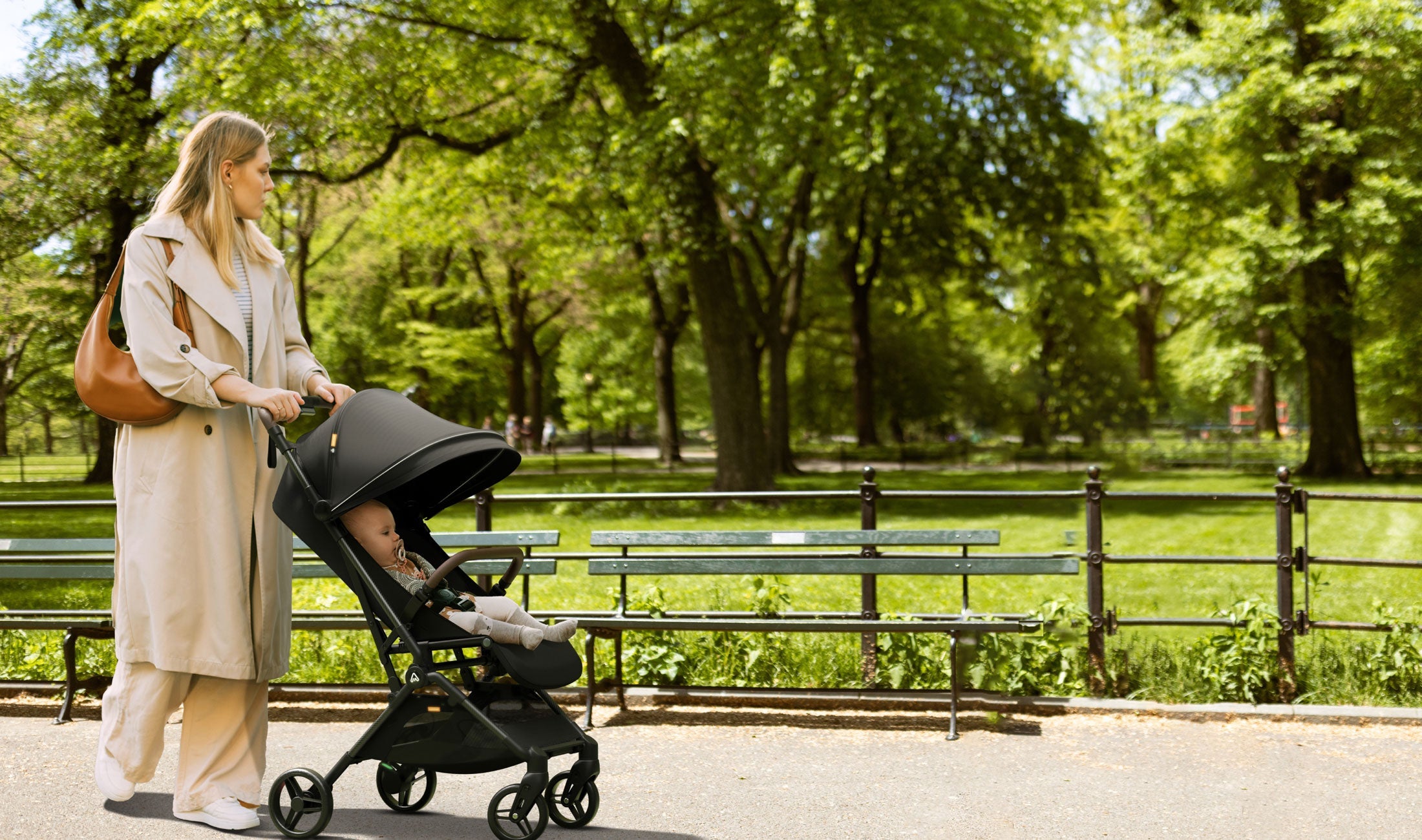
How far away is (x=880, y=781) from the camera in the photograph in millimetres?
5348

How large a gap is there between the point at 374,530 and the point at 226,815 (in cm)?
113

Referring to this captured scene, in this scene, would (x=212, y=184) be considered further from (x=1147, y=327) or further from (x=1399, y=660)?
(x=1147, y=327)

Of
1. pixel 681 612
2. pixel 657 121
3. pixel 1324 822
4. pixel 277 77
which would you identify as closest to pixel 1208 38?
pixel 657 121

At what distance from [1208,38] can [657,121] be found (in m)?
13.5

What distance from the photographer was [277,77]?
18.8 metres

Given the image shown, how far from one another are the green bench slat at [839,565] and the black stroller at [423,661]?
89.7 inches

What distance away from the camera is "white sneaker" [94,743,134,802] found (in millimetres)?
4625

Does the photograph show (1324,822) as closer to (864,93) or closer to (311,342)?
(864,93)

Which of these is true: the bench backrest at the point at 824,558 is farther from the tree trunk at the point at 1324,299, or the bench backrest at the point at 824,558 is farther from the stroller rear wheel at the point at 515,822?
the tree trunk at the point at 1324,299

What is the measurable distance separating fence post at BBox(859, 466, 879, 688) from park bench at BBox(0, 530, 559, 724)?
1.73 meters

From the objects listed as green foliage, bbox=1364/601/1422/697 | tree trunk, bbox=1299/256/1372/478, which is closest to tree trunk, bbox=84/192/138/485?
green foliage, bbox=1364/601/1422/697

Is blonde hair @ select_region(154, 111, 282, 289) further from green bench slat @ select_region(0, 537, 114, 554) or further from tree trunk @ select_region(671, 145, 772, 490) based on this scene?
tree trunk @ select_region(671, 145, 772, 490)

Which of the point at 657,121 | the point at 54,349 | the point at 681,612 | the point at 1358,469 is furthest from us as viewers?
the point at 54,349

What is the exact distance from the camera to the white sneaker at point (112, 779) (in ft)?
15.2
